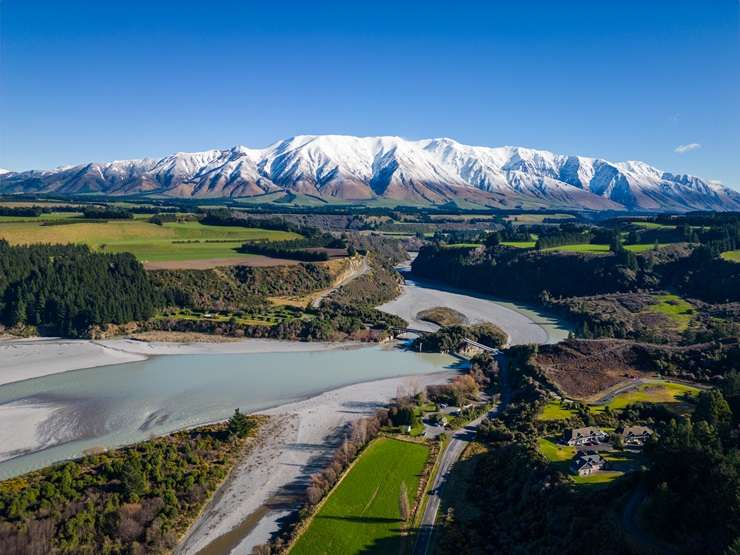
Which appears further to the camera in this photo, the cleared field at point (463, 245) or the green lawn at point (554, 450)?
the cleared field at point (463, 245)

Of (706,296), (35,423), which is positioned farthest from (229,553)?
(706,296)

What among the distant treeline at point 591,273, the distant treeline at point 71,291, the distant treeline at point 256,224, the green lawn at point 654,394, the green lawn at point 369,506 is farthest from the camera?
the distant treeline at point 256,224

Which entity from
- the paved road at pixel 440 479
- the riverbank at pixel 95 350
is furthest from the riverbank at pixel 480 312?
the paved road at pixel 440 479

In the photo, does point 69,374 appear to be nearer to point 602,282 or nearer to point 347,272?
point 347,272

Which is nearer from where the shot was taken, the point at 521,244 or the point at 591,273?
the point at 591,273

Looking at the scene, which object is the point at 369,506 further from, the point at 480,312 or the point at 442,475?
the point at 480,312

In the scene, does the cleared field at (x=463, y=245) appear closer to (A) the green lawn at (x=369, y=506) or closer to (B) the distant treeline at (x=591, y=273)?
(B) the distant treeline at (x=591, y=273)

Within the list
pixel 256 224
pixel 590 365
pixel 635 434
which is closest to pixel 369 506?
pixel 635 434
